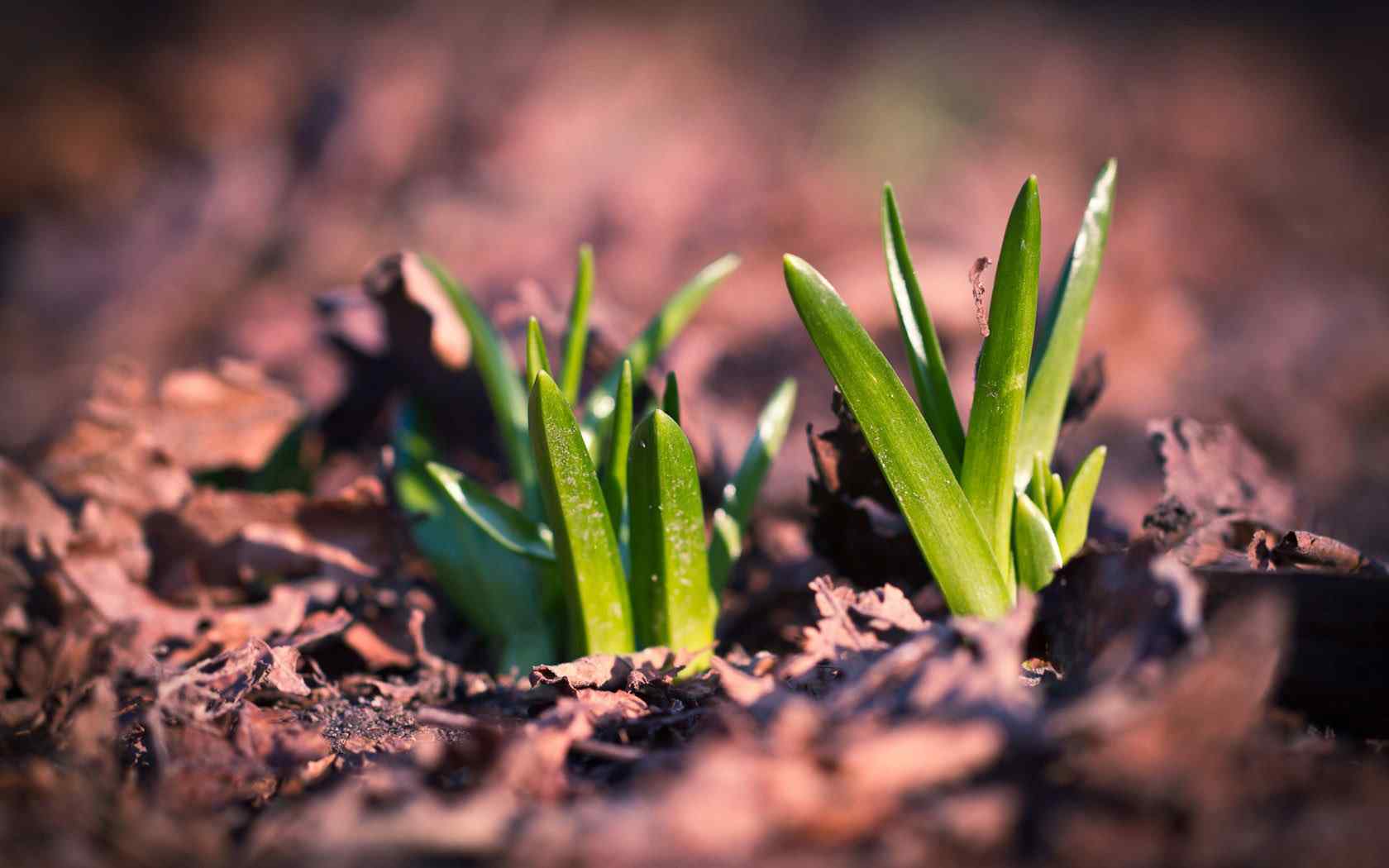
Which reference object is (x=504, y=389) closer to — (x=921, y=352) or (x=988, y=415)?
(x=921, y=352)

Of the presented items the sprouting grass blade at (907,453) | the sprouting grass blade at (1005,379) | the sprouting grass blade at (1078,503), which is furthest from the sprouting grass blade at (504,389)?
the sprouting grass blade at (1078,503)

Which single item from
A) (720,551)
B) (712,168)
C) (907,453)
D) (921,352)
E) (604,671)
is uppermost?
(712,168)

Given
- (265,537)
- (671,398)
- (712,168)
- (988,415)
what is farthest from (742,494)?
(712,168)

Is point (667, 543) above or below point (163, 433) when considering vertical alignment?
below

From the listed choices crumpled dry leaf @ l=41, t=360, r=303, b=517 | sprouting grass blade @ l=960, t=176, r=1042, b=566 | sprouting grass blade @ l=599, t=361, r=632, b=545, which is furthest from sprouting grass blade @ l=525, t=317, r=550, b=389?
crumpled dry leaf @ l=41, t=360, r=303, b=517

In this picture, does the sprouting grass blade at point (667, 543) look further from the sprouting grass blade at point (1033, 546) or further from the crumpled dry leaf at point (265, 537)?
the crumpled dry leaf at point (265, 537)

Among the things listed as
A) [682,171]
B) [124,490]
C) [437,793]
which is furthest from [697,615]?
[682,171]

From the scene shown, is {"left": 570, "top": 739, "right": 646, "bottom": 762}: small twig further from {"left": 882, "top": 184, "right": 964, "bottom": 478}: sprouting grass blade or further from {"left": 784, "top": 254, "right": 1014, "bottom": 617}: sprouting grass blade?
{"left": 882, "top": 184, "right": 964, "bottom": 478}: sprouting grass blade
